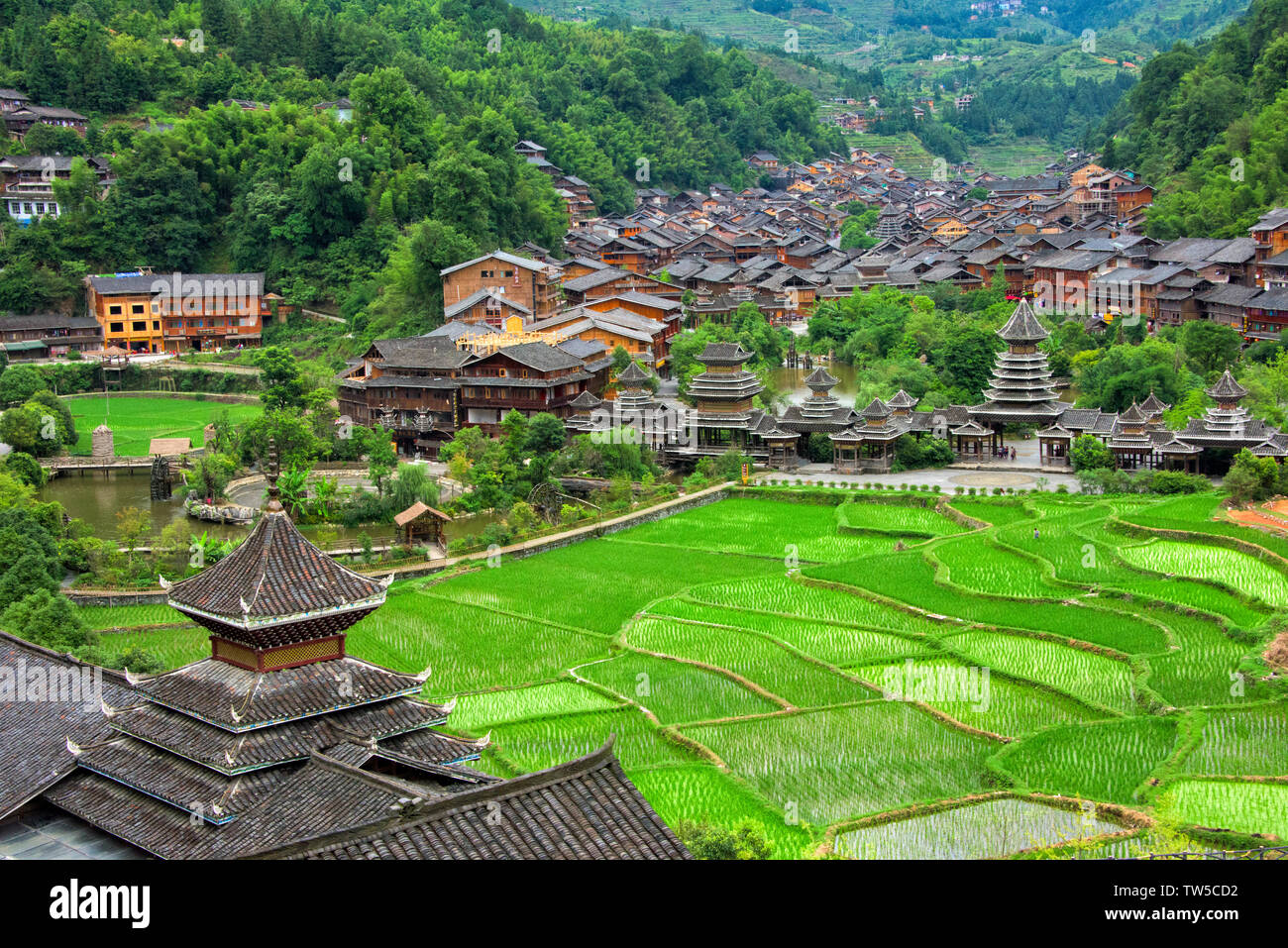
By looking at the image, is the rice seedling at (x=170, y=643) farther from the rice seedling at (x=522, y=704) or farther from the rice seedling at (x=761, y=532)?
the rice seedling at (x=761, y=532)

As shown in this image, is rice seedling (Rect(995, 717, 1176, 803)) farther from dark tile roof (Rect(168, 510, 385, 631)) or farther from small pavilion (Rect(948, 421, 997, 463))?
small pavilion (Rect(948, 421, 997, 463))

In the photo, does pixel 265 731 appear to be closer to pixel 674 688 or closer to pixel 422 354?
pixel 674 688

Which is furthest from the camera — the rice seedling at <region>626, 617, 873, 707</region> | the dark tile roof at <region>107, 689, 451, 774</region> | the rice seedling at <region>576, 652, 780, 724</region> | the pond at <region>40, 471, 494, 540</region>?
the pond at <region>40, 471, 494, 540</region>

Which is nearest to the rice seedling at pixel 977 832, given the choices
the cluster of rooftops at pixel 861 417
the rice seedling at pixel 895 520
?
the rice seedling at pixel 895 520

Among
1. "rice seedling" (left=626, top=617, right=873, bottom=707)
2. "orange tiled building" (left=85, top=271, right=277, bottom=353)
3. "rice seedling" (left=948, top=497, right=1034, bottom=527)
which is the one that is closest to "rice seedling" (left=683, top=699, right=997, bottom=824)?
"rice seedling" (left=626, top=617, right=873, bottom=707)

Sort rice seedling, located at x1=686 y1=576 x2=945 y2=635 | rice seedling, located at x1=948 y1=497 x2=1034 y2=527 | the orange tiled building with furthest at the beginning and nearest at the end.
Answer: the orange tiled building, rice seedling, located at x1=948 y1=497 x2=1034 y2=527, rice seedling, located at x1=686 y1=576 x2=945 y2=635

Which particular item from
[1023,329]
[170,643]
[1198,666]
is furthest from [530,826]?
[1023,329]
